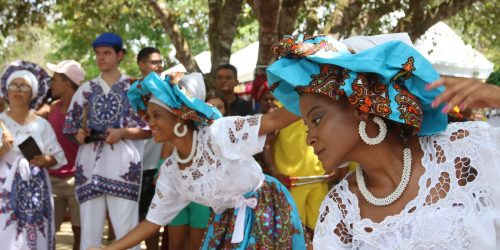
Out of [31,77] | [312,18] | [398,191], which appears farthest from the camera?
[312,18]

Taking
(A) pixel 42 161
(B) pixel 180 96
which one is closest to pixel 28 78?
(A) pixel 42 161

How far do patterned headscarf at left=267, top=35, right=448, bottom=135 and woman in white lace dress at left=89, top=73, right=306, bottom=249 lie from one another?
5.86 ft

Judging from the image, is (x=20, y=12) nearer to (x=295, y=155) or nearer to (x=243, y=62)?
(x=295, y=155)

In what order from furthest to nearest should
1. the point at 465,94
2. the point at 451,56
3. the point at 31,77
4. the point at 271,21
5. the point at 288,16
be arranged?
the point at 451,56, the point at 288,16, the point at 271,21, the point at 31,77, the point at 465,94

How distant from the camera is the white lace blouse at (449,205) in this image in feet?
8.95

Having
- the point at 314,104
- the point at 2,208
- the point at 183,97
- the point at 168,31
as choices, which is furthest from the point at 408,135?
the point at 168,31

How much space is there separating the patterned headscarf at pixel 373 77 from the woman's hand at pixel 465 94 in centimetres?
23

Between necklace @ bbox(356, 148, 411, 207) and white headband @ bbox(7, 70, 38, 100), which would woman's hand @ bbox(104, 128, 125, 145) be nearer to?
white headband @ bbox(7, 70, 38, 100)

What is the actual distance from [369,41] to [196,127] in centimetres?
220

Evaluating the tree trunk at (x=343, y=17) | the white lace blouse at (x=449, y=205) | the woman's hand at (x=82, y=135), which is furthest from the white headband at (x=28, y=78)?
the white lace blouse at (x=449, y=205)

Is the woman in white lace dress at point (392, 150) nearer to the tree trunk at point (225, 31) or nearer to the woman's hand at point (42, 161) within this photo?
the woman's hand at point (42, 161)

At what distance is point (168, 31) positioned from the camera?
1009 centimetres

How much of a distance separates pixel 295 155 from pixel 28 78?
239 cm

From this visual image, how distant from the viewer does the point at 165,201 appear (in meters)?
5.01
